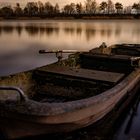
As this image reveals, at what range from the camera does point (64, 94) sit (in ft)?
31.6

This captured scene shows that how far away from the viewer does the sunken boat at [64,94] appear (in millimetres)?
6441

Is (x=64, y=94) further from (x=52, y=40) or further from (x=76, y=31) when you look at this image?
(x=76, y=31)

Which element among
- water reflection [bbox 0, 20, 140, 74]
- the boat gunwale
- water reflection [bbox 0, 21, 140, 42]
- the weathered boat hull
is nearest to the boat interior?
the weathered boat hull

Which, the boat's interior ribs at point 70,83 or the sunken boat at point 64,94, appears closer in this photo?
the sunken boat at point 64,94

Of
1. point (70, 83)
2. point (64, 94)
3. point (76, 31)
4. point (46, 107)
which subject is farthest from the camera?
point (76, 31)

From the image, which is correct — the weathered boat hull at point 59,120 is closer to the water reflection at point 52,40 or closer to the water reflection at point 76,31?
the water reflection at point 52,40

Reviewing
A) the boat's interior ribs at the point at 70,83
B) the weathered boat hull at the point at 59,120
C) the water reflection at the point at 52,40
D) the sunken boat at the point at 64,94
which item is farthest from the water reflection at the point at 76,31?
the weathered boat hull at the point at 59,120

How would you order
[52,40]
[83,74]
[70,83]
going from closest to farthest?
[70,83], [83,74], [52,40]

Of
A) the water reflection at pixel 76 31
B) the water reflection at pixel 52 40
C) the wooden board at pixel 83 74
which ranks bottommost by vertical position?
the water reflection at pixel 52 40

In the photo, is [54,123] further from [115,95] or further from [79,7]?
[79,7]

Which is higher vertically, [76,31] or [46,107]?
[46,107]

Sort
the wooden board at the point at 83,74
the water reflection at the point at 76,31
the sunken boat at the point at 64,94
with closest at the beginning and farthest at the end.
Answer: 1. the sunken boat at the point at 64,94
2. the wooden board at the point at 83,74
3. the water reflection at the point at 76,31

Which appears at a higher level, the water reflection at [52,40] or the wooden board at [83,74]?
the wooden board at [83,74]

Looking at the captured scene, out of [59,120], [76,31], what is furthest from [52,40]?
[59,120]
